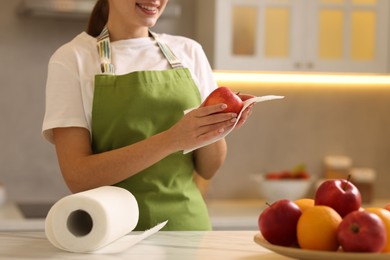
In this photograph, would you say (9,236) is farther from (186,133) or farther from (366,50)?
(366,50)

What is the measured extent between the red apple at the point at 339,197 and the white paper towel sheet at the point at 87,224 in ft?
1.32

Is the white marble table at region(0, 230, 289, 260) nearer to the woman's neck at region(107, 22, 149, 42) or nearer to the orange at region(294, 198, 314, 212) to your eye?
the orange at region(294, 198, 314, 212)

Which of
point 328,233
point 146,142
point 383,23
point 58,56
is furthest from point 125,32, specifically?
point 383,23

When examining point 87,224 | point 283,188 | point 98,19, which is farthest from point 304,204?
point 283,188

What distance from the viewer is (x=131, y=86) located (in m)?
2.16

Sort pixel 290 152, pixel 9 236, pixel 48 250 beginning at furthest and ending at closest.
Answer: pixel 290 152
pixel 9 236
pixel 48 250

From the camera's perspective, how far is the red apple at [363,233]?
4.57 ft

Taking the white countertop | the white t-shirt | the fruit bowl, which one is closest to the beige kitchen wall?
the white countertop

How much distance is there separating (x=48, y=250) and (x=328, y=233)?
1.84 feet

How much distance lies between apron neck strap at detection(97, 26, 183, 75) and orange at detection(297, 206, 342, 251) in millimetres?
897

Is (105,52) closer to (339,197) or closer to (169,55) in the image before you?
(169,55)

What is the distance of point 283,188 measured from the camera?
3.59 metres

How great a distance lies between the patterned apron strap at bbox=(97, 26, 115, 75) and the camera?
→ 2174mm

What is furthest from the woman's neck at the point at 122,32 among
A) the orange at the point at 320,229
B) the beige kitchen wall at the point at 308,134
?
the beige kitchen wall at the point at 308,134
